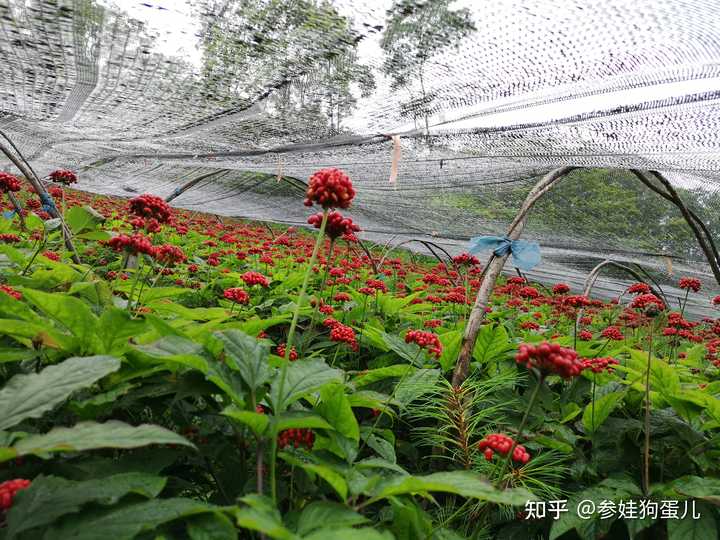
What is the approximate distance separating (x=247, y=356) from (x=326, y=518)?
1.06 ft

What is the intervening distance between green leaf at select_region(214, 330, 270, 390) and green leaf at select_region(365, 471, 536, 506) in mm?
294

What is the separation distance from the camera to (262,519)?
0.55 m

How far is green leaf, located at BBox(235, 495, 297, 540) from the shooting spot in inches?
20.7

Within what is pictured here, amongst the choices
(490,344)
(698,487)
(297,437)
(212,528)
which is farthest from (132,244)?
(698,487)

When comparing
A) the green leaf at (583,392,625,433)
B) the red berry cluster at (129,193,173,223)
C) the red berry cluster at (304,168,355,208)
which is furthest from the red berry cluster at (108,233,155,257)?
the green leaf at (583,392,625,433)

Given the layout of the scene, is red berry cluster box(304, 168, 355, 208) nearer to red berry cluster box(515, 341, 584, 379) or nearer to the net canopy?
red berry cluster box(515, 341, 584, 379)

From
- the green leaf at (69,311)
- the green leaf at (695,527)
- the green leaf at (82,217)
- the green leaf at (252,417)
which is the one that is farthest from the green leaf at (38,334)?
the green leaf at (695,527)

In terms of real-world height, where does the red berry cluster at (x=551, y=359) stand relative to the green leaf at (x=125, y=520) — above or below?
above

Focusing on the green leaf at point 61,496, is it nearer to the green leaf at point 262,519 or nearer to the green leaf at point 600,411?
the green leaf at point 262,519

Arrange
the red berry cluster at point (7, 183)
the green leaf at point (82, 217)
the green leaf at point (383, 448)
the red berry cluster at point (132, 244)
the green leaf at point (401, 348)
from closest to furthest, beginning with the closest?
the green leaf at point (383, 448), the red berry cluster at point (132, 244), the green leaf at point (401, 348), the red berry cluster at point (7, 183), the green leaf at point (82, 217)

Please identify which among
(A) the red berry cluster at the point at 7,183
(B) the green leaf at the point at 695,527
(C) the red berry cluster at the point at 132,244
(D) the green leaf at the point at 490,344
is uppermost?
(A) the red berry cluster at the point at 7,183

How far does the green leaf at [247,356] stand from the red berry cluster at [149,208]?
0.67 metres

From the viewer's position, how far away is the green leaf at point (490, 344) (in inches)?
71.6

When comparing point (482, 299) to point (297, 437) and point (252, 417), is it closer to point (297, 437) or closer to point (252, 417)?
point (297, 437)
